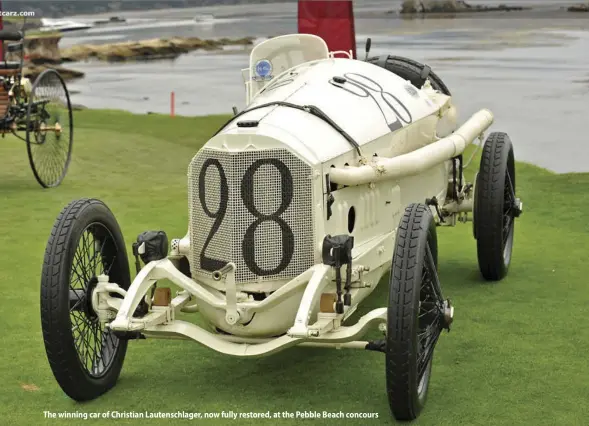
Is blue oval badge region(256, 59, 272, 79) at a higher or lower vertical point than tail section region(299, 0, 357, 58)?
higher

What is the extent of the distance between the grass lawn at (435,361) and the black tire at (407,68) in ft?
4.25

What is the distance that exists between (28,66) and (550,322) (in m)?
17.4

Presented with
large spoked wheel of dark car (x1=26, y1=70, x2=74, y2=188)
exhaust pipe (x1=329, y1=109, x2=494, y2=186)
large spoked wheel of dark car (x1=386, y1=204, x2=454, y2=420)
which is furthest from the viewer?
large spoked wheel of dark car (x1=26, y1=70, x2=74, y2=188)

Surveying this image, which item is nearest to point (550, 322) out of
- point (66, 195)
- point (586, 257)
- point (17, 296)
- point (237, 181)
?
point (586, 257)

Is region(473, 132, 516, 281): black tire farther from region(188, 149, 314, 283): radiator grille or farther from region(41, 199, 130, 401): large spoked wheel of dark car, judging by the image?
region(41, 199, 130, 401): large spoked wheel of dark car

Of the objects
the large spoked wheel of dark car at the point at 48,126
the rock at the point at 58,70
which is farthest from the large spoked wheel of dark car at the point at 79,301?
the rock at the point at 58,70

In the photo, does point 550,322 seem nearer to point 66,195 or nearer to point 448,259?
point 448,259

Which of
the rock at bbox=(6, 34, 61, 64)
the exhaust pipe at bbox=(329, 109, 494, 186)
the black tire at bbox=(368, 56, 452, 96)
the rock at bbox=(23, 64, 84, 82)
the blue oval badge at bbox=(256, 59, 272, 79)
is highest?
the blue oval badge at bbox=(256, 59, 272, 79)

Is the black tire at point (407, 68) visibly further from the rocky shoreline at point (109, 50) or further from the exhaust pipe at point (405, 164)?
the rocky shoreline at point (109, 50)

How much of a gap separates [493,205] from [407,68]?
114 centimetres

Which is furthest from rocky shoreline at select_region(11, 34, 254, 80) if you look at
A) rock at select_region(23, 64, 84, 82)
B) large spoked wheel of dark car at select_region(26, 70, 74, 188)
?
large spoked wheel of dark car at select_region(26, 70, 74, 188)

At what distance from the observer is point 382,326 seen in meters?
4.52

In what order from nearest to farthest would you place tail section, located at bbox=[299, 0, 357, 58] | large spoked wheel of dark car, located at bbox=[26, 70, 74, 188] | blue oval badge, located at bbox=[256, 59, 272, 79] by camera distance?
blue oval badge, located at bbox=[256, 59, 272, 79], large spoked wheel of dark car, located at bbox=[26, 70, 74, 188], tail section, located at bbox=[299, 0, 357, 58]

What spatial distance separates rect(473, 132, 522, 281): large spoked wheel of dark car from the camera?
6.53 meters
